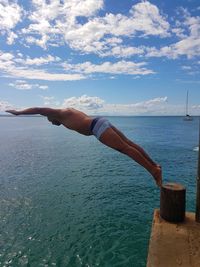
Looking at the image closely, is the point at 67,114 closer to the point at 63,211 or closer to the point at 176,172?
the point at 63,211

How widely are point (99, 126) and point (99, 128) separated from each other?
0.06m

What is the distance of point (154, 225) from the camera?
814cm

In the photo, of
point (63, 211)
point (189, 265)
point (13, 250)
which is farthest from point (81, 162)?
point (189, 265)

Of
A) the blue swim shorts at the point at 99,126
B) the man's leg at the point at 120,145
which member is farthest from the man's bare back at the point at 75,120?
the man's leg at the point at 120,145

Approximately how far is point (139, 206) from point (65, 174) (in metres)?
9.68

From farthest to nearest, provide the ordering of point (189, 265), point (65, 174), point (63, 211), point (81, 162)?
point (81, 162), point (65, 174), point (63, 211), point (189, 265)

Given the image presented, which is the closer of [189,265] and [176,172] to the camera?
[189,265]

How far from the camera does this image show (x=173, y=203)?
8.30 metres

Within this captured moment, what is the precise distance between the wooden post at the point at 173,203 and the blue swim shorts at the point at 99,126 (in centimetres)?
305

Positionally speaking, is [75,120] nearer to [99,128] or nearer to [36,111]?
[99,128]

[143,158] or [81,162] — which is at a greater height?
[143,158]

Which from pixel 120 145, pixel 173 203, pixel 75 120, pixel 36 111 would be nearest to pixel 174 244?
pixel 173 203

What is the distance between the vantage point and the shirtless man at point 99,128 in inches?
262

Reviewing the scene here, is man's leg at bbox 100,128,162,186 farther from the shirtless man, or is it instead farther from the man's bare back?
the man's bare back
